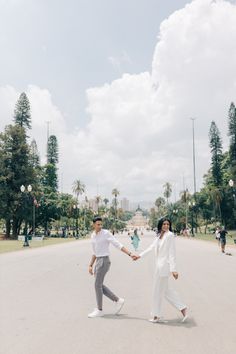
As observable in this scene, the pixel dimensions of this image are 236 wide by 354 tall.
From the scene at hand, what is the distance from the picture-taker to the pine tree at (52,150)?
8981 cm

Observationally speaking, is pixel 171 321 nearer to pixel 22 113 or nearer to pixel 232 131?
pixel 22 113

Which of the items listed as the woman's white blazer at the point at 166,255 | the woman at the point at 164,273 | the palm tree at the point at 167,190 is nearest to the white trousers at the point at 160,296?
the woman at the point at 164,273

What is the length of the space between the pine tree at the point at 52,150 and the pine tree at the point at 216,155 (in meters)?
33.3

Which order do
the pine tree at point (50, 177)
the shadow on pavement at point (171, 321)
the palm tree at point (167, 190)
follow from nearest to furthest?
the shadow on pavement at point (171, 321) → the pine tree at point (50, 177) → the palm tree at point (167, 190)

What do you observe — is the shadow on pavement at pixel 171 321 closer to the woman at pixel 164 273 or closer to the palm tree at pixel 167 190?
the woman at pixel 164 273

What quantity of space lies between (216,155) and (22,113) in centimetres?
3969

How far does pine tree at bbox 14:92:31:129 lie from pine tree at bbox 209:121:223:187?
37.9 m

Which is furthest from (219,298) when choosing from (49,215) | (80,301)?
(49,215)

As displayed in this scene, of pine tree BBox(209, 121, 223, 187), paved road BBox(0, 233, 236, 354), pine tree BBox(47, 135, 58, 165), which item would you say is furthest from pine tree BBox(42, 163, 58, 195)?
paved road BBox(0, 233, 236, 354)

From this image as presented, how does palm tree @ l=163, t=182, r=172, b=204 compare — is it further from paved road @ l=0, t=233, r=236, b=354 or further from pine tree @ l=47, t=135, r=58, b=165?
paved road @ l=0, t=233, r=236, b=354

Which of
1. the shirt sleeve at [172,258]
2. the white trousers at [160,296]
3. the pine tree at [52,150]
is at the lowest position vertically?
the white trousers at [160,296]

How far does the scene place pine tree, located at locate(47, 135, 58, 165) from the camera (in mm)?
89812

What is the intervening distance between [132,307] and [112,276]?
5353 millimetres

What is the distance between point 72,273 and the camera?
546 inches
